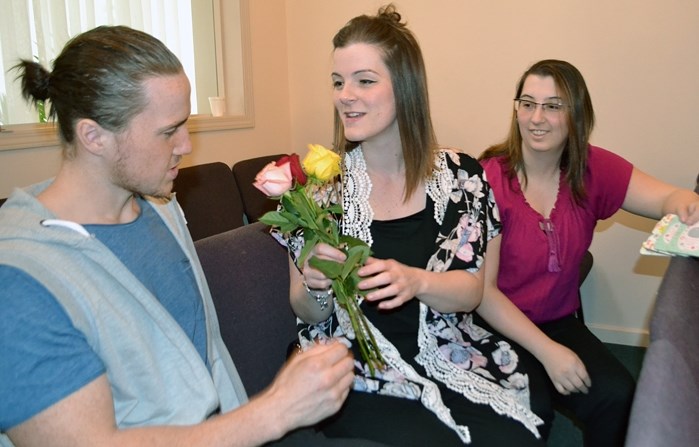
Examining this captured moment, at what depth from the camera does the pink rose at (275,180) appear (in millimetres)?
1024

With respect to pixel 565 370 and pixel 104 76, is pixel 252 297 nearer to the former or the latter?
pixel 104 76

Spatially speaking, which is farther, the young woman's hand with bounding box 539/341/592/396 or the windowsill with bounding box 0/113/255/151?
the windowsill with bounding box 0/113/255/151

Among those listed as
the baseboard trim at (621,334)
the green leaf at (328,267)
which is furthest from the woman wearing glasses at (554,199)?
the baseboard trim at (621,334)

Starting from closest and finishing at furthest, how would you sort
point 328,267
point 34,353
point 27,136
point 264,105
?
point 34,353
point 328,267
point 27,136
point 264,105

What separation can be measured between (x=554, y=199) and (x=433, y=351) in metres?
0.77

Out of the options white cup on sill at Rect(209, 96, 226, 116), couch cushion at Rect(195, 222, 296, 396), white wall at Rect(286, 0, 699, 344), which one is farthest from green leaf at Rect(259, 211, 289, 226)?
white cup on sill at Rect(209, 96, 226, 116)

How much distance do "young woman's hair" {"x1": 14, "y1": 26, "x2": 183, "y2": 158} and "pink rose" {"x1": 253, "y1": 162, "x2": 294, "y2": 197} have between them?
0.25m

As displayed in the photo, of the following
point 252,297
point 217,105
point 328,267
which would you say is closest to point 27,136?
point 217,105

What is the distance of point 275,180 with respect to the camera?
3.36 ft

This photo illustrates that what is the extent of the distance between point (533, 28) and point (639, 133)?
30.9 inches

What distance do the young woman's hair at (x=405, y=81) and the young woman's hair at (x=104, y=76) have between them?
23.8 inches

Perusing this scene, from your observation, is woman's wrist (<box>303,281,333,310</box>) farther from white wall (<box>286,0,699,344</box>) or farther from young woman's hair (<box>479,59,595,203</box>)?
white wall (<box>286,0,699,344</box>)

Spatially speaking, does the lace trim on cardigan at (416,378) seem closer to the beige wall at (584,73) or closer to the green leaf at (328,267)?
the green leaf at (328,267)

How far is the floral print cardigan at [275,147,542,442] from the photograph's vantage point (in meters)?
1.29
